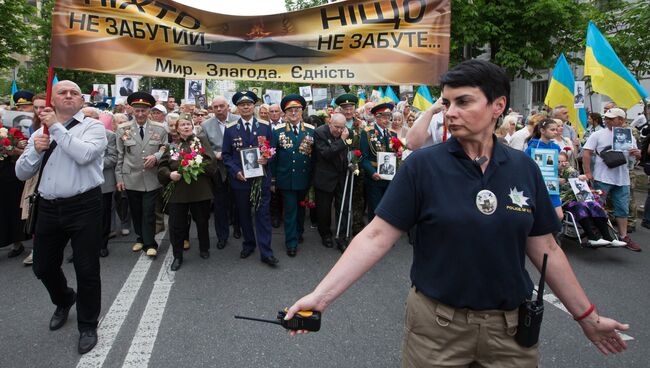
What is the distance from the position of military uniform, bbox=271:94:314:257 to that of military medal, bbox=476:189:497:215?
4535 millimetres

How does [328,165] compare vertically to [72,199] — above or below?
above

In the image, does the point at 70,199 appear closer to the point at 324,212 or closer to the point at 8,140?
the point at 8,140

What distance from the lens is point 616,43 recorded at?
36.7ft

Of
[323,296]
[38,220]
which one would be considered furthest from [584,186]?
[38,220]

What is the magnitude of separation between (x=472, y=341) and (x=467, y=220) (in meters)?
0.50

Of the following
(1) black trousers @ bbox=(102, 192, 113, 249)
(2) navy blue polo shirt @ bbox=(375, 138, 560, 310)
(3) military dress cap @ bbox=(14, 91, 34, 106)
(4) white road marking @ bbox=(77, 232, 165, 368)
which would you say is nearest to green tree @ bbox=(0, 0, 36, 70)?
(3) military dress cap @ bbox=(14, 91, 34, 106)

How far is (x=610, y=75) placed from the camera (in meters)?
7.09

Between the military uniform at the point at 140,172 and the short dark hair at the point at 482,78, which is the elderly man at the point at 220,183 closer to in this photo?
the military uniform at the point at 140,172

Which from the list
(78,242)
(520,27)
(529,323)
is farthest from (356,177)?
(520,27)

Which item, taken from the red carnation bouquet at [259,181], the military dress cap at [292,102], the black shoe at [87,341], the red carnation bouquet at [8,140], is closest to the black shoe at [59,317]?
the black shoe at [87,341]

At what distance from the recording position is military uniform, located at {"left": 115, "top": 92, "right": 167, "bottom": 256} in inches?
237

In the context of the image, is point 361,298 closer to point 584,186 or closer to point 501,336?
point 501,336

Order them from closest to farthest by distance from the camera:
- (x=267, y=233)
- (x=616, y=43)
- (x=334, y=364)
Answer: (x=334, y=364) < (x=267, y=233) < (x=616, y=43)

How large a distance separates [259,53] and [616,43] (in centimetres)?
1079
